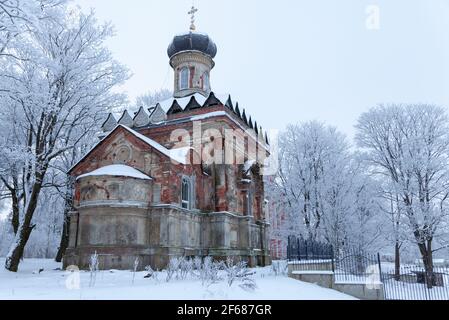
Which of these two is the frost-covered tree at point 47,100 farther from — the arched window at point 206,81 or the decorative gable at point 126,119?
the arched window at point 206,81

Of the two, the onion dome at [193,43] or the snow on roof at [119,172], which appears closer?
the snow on roof at [119,172]

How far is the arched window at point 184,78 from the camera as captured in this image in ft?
85.3

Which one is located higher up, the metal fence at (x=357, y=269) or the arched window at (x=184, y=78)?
the arched window at (x=184, y=78)

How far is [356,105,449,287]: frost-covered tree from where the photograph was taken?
2009cm

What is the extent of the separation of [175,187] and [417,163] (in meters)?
13.4

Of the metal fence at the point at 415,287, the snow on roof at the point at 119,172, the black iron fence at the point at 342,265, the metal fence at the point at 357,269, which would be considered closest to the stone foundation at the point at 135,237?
the snow on roof at the point at 119,172

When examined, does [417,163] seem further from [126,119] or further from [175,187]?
[126,119]

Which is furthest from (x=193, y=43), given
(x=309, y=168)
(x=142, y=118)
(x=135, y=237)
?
(x=135, y=237)

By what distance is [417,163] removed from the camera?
2039 cm

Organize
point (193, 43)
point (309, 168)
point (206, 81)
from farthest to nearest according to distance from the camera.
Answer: point (206, 81), point (193, 43), point (309, 168)

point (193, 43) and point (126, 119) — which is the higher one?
point (193, 43)

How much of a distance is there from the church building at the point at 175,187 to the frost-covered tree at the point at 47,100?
6.51 ft
